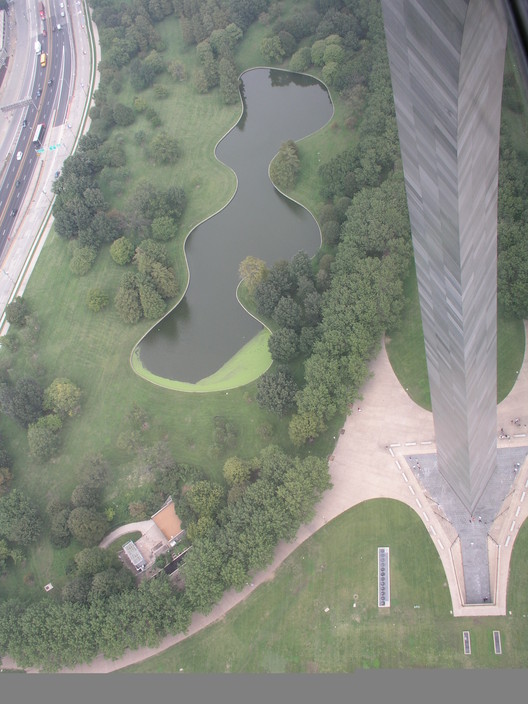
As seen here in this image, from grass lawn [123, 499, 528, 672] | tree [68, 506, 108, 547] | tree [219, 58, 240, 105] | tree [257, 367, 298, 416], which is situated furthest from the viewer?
tree [219, 58, 240, 105]

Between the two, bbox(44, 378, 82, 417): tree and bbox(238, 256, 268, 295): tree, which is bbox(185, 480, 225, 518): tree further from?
bbox(238, 256, 268, 295): tree

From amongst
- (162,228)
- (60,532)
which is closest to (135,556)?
(60,532)

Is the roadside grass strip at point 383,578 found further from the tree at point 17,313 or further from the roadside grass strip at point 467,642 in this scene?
the tree at point 17,313

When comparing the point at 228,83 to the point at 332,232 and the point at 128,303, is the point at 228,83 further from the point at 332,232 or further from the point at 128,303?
the point at 128,303

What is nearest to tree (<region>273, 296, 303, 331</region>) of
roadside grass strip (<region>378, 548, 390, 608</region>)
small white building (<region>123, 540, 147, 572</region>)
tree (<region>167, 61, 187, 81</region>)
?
roadside grass strip (<region>378, 548, 390, 608</region>)

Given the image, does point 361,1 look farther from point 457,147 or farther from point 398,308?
point 457,147

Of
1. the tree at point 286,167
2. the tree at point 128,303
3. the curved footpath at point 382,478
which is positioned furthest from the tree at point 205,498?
the tree at point 286,167
